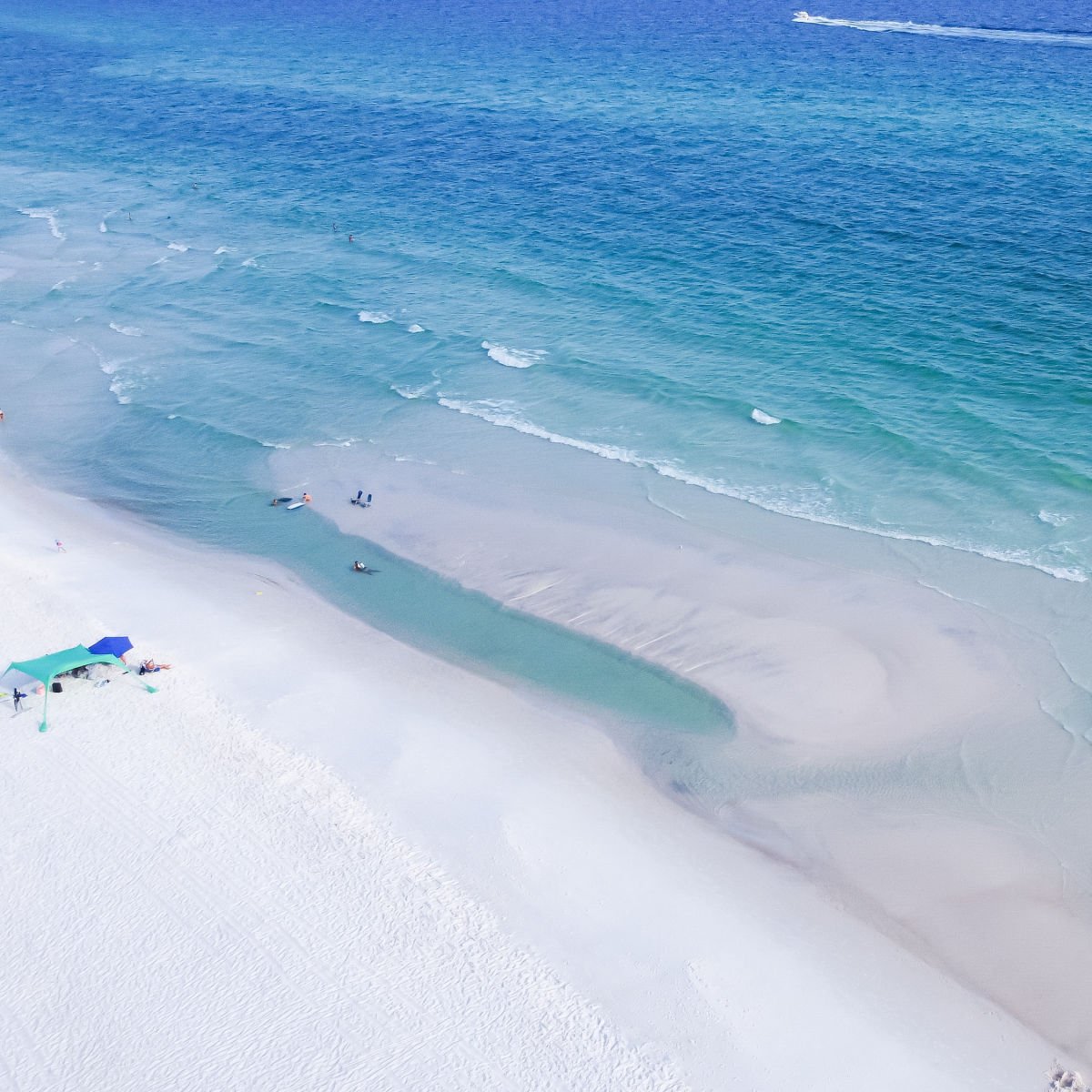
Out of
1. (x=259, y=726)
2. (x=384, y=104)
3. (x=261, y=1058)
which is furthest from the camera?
(x=384, y=104)

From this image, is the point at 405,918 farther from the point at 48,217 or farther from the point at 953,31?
the point at 953,31

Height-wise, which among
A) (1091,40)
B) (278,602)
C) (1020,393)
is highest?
(1091,40)

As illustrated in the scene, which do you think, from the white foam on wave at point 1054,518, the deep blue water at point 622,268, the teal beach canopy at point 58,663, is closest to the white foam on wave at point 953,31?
the deep blue water at point 622,268

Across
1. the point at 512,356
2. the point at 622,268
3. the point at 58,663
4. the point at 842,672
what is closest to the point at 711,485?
the point at 842,672

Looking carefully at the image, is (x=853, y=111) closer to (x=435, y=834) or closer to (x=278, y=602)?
(x=278, y=602)

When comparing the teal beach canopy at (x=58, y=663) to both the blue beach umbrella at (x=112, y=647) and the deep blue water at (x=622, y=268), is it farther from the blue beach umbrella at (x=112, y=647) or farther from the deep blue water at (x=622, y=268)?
the deep blue water at (x=622, y=268)

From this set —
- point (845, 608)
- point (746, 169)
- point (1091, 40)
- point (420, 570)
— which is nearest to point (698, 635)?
point (845, 608)
